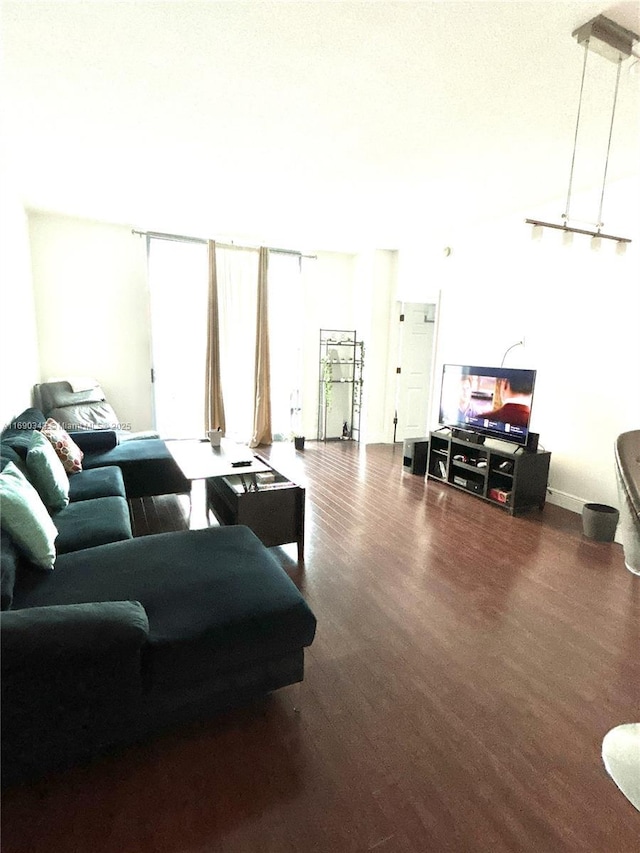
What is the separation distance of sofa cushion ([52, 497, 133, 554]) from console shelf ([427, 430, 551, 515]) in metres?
3.01

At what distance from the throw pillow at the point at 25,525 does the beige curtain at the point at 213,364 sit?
383cm

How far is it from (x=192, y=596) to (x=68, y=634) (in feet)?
1.45

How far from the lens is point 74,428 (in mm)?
4227

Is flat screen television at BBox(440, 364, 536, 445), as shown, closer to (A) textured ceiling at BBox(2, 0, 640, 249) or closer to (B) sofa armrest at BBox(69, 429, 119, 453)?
(A) textured ceiling at BBox(2, 0, 640, 249)

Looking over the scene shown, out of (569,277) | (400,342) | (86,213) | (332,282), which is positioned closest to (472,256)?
(569,277)

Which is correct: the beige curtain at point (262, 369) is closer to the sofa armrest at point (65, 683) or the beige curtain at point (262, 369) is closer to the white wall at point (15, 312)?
the white wall at point (15, 312)

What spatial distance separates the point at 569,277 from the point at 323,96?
2.60 meters

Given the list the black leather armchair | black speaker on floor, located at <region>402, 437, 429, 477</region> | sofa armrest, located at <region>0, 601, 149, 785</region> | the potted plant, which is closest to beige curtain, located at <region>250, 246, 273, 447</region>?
the potted plant

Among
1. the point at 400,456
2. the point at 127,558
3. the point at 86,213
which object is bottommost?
the point at 400,456

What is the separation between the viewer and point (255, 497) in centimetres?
273

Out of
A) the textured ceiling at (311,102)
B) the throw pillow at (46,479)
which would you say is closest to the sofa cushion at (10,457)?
the throw pillow at (46,479)

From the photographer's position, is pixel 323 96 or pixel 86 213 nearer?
pixel 323 96

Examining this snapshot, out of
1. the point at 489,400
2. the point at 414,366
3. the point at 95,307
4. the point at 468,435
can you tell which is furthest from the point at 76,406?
the point at 414,366

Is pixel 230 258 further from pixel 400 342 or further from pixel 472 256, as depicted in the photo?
pixel 472 256
